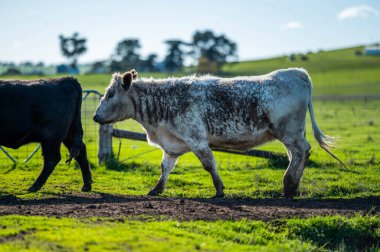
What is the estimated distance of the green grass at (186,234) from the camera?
755 centimetres

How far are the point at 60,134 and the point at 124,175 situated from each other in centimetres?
326

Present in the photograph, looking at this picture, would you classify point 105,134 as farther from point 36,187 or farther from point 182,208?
point 182,208

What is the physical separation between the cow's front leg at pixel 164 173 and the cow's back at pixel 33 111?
224 centimetres

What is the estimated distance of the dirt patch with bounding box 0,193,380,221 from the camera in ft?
31.4

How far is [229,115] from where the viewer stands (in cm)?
1207

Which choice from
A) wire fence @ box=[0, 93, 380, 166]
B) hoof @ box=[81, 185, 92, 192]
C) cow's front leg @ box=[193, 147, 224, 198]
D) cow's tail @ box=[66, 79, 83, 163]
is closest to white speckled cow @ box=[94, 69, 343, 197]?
cow's front leg @ box=[193, 147, 224, 198]

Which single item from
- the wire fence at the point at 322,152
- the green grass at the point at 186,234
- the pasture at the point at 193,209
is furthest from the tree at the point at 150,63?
the green grass at the point at 186,234

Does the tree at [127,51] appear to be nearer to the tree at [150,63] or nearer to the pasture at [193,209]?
the tree at [150,63]

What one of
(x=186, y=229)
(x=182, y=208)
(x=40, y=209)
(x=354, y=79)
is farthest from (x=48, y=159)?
(x=354, y=79)

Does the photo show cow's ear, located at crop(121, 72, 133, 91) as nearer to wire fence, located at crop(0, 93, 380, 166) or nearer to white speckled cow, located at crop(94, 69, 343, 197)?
white speckled cow, located at crop(94, 69, 343, 197)

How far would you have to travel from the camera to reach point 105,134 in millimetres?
16766

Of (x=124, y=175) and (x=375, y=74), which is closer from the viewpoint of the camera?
(x=124, y=175)

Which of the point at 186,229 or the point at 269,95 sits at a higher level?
the point at 269,95

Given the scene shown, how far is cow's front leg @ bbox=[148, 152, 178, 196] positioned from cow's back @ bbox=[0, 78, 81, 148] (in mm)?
2243
